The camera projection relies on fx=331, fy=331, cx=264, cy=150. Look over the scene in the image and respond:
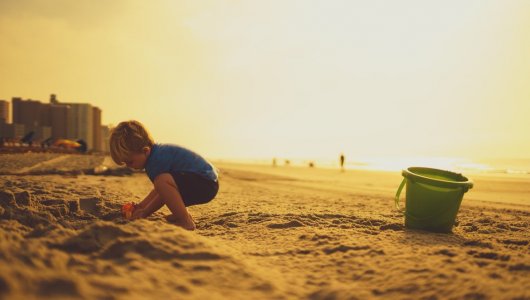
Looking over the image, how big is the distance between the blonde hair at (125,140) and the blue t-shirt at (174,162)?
145 mm

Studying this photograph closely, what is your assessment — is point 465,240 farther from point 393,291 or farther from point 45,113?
point 45,113

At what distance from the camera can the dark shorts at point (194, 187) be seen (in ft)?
9.82

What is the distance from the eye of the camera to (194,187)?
308cm

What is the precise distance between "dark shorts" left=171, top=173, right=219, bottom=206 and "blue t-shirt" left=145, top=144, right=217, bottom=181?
0.13ft

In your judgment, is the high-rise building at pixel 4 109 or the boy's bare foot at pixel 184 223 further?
the high-rise building at pixel 4 109

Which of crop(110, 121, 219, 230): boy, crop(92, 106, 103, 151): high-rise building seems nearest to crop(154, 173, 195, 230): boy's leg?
crop(110, 121, 219, 230): boy

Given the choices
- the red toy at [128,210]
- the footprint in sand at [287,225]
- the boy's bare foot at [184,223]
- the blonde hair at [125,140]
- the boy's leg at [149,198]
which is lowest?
the footprint in sand at [287,225]

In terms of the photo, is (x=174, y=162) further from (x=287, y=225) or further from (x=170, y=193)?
(x=287, y=225)

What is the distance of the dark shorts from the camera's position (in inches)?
118

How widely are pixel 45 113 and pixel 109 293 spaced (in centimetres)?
6147

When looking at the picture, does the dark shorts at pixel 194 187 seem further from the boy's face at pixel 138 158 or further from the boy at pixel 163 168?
the boy's face at pixel 138 158

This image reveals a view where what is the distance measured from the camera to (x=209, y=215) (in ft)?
13.3

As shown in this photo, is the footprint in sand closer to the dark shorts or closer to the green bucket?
the dark shorts

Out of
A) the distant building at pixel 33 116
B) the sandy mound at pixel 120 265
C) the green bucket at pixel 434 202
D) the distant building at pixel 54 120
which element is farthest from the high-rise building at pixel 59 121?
the green bucket at pixel 434 202
